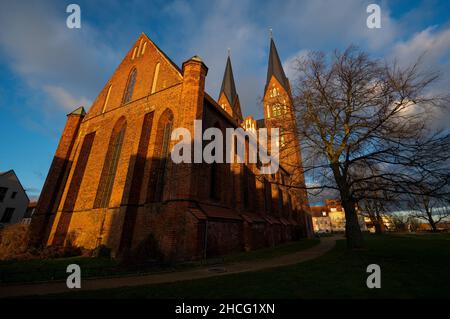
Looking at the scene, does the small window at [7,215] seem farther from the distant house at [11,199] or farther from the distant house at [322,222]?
the distant house at [322,222]

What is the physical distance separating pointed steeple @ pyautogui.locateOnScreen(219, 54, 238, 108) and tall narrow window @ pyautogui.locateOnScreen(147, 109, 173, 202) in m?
26.4

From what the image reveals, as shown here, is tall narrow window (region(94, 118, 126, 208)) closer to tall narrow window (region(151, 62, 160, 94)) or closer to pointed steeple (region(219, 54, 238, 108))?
tall narrow window (region(151, 62, 160, 94))

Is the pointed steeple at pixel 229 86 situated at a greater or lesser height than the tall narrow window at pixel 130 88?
greater

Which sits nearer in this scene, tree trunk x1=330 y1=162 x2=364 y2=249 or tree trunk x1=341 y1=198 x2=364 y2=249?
tree trunk x1=330 y1=162 x2=364 y2=249

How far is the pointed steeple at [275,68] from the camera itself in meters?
40.7

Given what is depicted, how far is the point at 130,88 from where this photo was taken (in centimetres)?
1703

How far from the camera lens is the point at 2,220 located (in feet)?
99.5

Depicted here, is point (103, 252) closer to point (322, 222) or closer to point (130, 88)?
point (130, 88)

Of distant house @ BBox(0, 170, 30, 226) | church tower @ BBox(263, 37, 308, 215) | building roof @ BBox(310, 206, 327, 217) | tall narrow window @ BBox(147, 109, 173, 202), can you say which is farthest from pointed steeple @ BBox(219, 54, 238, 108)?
building roof @ BBox(310, 206, 327, 217)

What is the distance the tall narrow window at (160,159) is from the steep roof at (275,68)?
32.1m

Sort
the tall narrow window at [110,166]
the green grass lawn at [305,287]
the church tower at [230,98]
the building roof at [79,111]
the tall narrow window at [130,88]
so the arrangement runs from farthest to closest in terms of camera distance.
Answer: the church tower at [230,98] < the building roof at [79,111] < the tall narrow window at [130,88] < the tall narrow window at [110,166] < the green grass lawn at [305,287]

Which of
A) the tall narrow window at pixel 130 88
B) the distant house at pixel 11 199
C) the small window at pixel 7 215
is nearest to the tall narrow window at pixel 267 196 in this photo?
the tall narrow window at pixel 130 88

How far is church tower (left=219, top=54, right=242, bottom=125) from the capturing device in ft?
126
